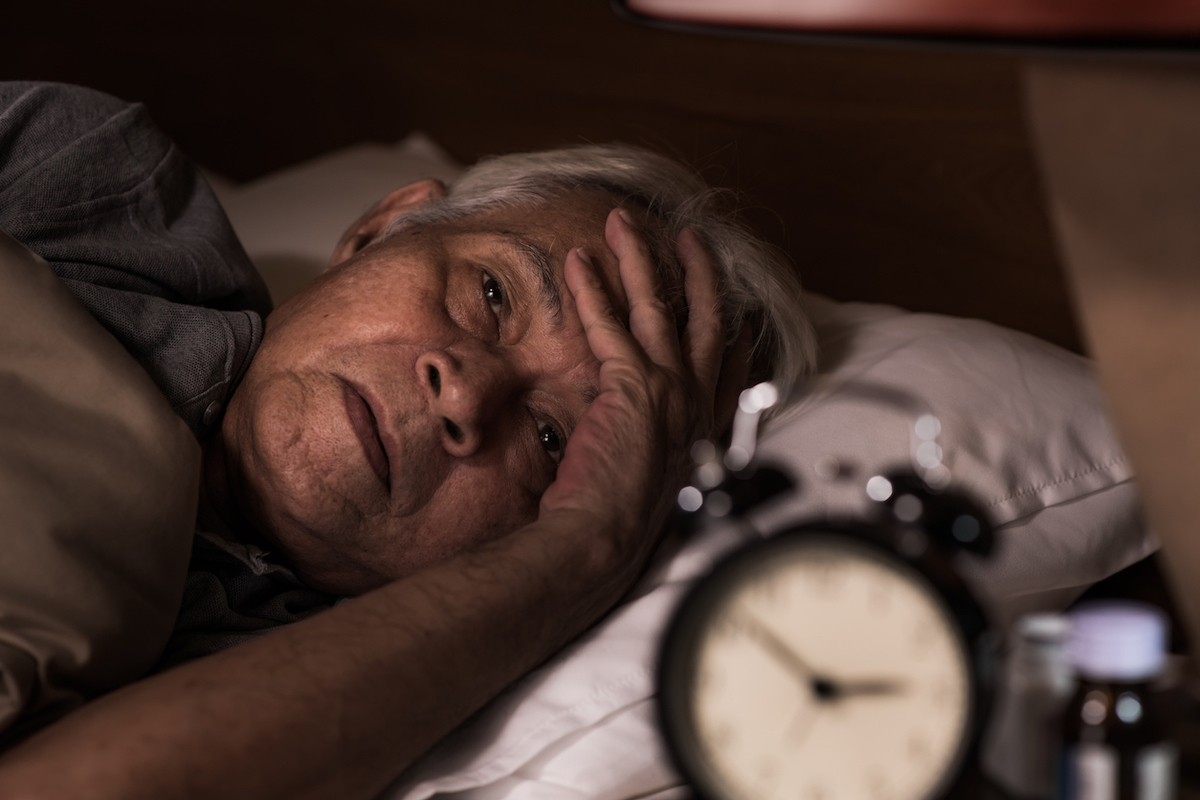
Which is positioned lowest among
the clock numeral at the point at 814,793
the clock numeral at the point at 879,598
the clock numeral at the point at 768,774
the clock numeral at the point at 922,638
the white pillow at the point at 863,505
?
the white pillow at the point at 863,505

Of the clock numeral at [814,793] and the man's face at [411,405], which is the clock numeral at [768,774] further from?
the man's face at [411,405]

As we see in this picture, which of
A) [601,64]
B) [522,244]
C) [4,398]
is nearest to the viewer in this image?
[4,398]

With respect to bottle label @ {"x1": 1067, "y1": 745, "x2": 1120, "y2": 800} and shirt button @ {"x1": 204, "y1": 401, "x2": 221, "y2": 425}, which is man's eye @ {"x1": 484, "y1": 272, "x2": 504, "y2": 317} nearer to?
shirt button @ {"x1": 204, "y1": 401, "x2": 221, "y2": 425}

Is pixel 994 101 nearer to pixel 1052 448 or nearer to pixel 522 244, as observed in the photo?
pixel 1052 448

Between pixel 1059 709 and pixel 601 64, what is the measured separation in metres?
1.53

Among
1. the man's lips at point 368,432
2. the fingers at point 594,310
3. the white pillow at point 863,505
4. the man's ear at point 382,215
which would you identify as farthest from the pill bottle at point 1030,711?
the man's ear at point 382,215

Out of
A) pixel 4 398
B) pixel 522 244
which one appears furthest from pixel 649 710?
pixel 4 398

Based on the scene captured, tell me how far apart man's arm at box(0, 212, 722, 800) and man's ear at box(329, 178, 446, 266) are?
46 cm

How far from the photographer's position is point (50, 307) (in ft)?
3.24

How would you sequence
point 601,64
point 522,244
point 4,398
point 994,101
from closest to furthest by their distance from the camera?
point 4,398, point 522,244, point 994,101, point 601,64

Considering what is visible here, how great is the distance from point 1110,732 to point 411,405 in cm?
74

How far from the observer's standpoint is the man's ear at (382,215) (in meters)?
1.46

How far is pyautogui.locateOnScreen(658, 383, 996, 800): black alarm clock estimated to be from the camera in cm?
53

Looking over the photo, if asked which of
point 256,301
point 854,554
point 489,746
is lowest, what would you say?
point 489,746
